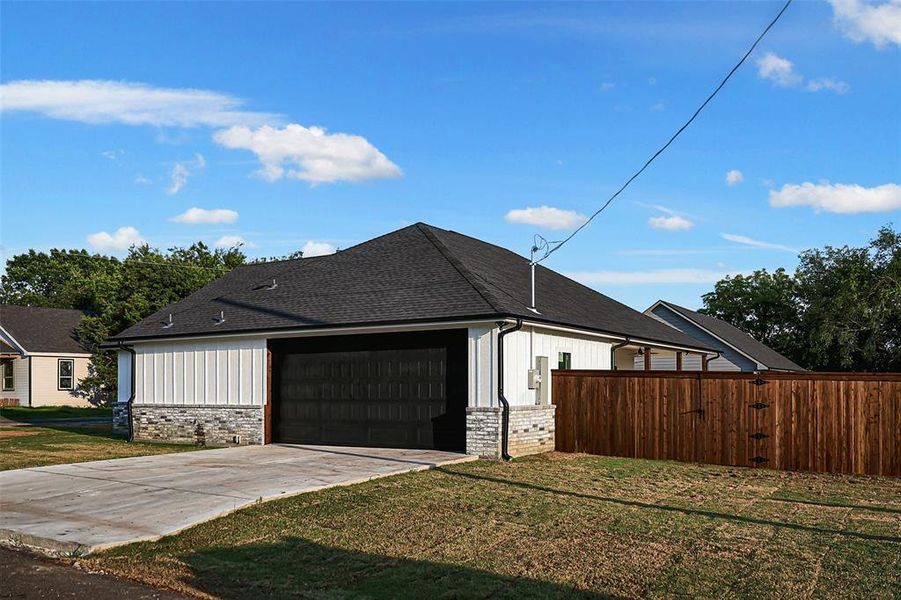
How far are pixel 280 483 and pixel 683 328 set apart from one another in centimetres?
3019

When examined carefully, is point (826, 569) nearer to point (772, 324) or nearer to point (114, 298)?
point (114, 298)

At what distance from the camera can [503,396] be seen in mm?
15773

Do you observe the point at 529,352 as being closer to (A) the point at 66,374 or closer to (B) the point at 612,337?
(B) the point at 612,337

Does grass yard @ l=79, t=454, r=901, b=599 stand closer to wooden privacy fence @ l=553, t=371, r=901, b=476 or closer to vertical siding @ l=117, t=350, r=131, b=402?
wooden privacy fence @ l=553, t=371, r=901, b=476

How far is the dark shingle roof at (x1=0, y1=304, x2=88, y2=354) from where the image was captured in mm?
38438

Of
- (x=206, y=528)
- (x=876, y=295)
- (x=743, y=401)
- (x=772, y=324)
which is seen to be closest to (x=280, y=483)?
(x=206, y=528)

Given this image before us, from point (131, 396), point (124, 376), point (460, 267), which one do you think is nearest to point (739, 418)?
point (460, 267)

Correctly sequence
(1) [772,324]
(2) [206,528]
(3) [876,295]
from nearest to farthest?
(2) [206,528] < (3) [876,295] < (1) [772,324]

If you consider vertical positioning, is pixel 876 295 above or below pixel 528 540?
above

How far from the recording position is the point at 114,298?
3997 cm

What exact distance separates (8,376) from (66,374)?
8.77 feet

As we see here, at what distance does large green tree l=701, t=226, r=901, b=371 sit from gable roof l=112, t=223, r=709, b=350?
2292cm

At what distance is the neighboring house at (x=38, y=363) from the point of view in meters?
37.9

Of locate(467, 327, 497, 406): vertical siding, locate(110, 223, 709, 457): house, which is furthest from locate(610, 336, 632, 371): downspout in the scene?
locate(467, 327, 497, 406): vertical siding
